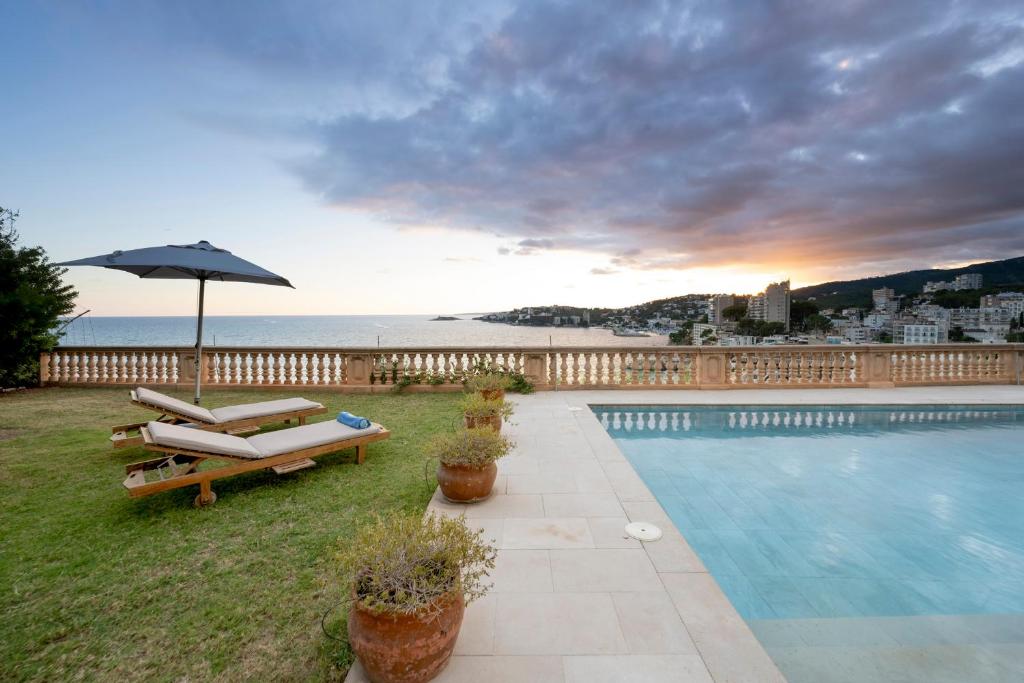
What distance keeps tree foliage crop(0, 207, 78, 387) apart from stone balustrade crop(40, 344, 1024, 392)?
0.62 m

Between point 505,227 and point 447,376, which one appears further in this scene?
point 505,227

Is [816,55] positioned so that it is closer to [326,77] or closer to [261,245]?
[326,77]

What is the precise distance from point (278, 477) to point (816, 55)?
12.9 metres

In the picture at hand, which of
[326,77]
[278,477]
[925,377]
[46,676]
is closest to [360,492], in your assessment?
[278,477]

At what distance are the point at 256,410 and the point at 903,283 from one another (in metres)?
32.6

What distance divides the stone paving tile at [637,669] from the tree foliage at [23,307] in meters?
13.5

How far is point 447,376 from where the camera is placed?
35.4ft

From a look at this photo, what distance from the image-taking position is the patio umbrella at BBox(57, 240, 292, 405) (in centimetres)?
687

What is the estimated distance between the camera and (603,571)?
3109 millimetres

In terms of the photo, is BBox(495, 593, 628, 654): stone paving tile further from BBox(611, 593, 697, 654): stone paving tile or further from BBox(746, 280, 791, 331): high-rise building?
BBox(746, 280, 791, 331): high-rise building

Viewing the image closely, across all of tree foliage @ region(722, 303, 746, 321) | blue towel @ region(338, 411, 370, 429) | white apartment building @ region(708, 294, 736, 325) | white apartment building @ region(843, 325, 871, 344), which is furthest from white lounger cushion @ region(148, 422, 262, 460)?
tree foliage @ region(722, 303, 746, 321)

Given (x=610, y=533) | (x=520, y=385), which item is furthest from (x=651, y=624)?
(x=520, y=385)

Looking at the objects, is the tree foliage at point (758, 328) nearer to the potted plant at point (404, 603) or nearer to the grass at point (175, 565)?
the grass at point (175, 565)

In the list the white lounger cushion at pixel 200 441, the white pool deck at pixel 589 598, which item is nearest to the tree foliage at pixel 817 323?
the white pool deck at pixel 589 598
